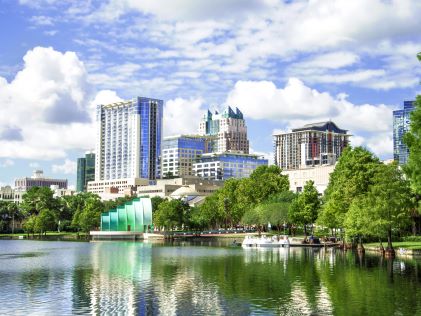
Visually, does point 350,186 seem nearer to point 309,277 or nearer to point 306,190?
point 306,190

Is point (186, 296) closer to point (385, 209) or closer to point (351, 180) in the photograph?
point (385, 209)

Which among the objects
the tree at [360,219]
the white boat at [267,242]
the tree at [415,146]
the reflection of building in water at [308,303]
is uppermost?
the tree at [415,146]

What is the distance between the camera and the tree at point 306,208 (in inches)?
5413

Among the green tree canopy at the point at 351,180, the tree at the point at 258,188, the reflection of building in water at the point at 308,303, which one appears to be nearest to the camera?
the reflection of building in water at the point at 308,303

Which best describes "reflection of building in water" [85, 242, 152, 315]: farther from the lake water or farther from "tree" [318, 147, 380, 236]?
"tree" [318, 147, 380, 236]

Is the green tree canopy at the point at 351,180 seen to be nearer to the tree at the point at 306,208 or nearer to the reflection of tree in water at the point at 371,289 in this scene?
the tree at the point at 306,208

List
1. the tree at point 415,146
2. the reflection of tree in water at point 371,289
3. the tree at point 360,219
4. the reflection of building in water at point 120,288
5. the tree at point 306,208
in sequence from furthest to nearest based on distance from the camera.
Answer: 1. the tree at point 306,208
2. the tree at point 360,219
3. the tree at point 415,146
4. the reflection of building in water at point 120,288
5. the reflection of tree in water at point 371,289

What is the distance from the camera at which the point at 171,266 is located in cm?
7712

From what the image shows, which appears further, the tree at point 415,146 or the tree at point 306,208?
the tree at point 306,208

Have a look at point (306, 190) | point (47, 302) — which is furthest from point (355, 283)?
point (306, 190)

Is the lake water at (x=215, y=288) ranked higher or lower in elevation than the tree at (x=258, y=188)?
lower

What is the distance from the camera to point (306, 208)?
138 metres

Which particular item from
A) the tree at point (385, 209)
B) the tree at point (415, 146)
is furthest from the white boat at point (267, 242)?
A: the tree at point (415, 146)

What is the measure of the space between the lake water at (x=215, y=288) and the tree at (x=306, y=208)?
54.3 m
